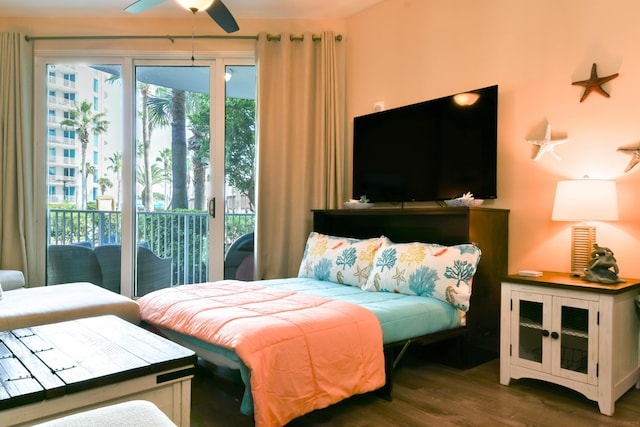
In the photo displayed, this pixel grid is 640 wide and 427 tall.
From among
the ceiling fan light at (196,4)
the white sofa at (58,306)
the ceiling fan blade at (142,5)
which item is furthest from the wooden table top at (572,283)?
the ceiling fan blade at (142,5)

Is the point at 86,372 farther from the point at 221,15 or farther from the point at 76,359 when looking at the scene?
the point at 221,15

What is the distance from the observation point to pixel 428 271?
107 inches

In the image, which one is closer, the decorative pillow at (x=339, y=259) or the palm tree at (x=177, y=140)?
the decorative pillow at (x=339, y=259)

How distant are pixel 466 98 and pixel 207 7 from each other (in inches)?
70.5

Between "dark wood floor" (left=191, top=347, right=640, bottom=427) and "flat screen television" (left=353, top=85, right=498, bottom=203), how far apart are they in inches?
48.1

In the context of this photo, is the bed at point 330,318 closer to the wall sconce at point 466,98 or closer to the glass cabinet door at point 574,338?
the glass cabinet door at point 574,338

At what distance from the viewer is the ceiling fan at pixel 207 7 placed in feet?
8.32

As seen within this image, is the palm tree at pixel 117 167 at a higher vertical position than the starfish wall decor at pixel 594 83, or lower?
lower

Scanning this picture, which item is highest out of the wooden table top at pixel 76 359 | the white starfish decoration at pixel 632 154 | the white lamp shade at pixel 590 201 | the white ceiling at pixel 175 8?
the white ceiling at pixel 175 8

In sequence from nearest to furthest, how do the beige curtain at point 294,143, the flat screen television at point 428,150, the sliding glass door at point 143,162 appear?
the flat screen television at point 428,150, the beige curtain at point 294,143, the sliding glass door at point 143,162

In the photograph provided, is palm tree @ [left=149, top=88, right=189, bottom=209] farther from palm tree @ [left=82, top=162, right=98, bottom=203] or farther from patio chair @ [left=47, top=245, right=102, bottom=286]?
patio chair @ [left=47, top=245, right=102, bottom=286]

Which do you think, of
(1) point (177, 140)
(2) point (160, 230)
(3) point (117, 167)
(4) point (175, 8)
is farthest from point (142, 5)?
(2) point (160, 230)

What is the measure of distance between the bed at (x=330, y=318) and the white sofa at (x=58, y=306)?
0.13 m

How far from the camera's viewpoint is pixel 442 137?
3312 mm
